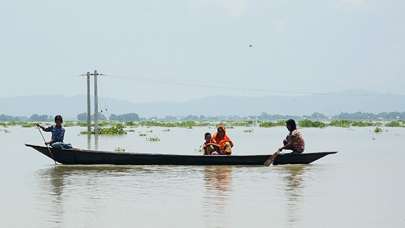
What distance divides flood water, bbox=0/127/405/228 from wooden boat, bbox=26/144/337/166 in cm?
22

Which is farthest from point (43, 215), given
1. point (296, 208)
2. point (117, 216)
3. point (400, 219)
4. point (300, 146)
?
point (300, 146)

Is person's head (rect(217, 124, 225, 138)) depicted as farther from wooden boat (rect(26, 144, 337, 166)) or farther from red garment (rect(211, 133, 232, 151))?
wooden boat (rect(26, 144, 337, 166))

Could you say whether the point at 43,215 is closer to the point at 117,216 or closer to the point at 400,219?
the point at 117,216

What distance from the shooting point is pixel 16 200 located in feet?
46.6

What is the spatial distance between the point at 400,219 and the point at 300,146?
32.3 feet

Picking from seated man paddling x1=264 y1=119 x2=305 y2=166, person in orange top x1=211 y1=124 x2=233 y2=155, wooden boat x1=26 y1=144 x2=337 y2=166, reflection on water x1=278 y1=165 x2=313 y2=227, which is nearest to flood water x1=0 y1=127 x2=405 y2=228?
reflection on water x1=278 y1=165 x2=313 y2=227

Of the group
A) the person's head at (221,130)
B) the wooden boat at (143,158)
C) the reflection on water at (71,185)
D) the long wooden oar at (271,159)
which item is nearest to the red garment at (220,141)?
the person's head at (221,130)

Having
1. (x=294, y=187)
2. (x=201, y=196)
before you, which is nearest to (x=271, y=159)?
(x=294, y=187)

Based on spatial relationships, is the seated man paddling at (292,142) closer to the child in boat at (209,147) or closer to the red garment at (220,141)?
the red garment at (220,141)

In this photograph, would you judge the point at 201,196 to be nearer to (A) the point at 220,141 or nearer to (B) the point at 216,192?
(B) the point at 216,192

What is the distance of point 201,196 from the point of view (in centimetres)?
1470

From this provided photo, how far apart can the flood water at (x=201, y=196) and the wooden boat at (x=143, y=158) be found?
0.73 feet

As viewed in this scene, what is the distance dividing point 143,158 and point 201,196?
7117 mm

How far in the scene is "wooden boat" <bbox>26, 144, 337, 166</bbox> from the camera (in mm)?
21375
